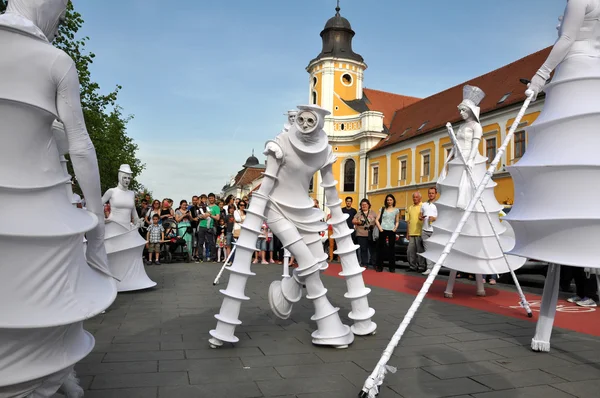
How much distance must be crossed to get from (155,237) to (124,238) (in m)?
6.46

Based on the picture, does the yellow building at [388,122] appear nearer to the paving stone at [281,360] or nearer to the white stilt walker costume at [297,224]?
the white stilt walker costume at [297,224]

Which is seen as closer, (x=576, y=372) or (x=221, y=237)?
(x=576, y=372)

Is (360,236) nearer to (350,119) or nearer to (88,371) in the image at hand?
(88,371)

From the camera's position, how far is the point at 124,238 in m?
8.23

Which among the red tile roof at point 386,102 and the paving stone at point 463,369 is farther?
the red tile roof at point 386,102

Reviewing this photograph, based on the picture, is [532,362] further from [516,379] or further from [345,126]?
[345,126]

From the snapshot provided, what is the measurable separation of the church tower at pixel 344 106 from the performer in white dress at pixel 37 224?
52.6 meters

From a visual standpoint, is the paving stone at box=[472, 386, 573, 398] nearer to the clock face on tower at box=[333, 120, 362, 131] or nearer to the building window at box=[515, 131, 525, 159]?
the building window at box=[515, 131, 525, 159]

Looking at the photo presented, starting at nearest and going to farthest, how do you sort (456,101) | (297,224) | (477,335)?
(297,224), (477,335), (456,101)

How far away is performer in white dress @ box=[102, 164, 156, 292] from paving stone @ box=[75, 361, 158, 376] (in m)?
4.15

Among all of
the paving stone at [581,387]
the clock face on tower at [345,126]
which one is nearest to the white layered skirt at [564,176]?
the paving stone at [581,387]

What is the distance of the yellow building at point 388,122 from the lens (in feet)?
121

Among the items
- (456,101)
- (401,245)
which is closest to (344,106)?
(456,101)

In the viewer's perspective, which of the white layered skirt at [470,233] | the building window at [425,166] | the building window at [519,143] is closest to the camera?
the white layered skirt at [470,233]
